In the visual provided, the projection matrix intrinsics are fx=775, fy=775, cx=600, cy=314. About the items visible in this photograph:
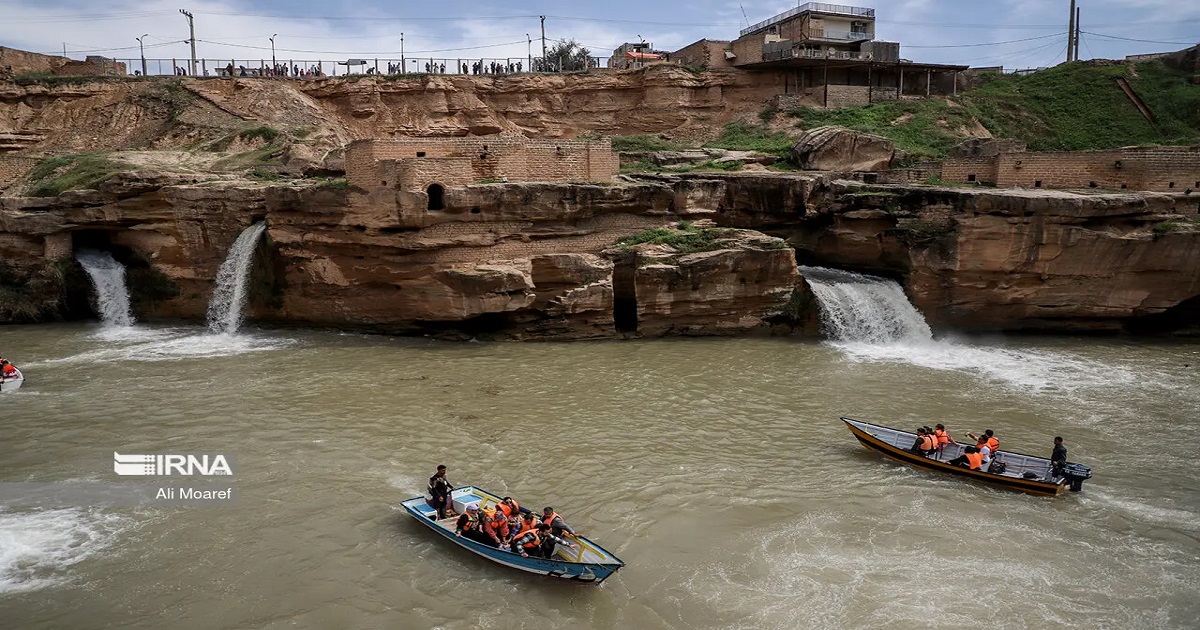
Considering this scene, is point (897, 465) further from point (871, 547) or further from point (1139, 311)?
point (1139, 311)

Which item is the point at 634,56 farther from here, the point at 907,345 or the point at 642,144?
the point at 907,345

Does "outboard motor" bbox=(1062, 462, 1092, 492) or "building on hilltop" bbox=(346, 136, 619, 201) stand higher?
"building on hilltop" bbox=(346, 136, 619, 201)

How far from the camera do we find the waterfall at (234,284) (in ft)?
63.8

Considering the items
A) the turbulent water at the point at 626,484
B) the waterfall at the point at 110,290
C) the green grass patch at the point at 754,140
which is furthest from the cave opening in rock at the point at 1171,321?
the waterfall at the point at 110,290

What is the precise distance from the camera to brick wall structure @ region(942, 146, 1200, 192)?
60.5 ft

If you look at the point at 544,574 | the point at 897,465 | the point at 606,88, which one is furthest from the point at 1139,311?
the point at 606,88

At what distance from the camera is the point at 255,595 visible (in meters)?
8.19

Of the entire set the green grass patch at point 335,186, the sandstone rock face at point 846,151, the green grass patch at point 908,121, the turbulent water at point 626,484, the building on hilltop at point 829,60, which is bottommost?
the turbulent water at point 626,484

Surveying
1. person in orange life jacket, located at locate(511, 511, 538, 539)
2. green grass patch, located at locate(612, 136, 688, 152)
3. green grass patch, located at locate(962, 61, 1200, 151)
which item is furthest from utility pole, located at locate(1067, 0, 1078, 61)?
person in orange life jacket, located at locate(511, 511, 538, 539)

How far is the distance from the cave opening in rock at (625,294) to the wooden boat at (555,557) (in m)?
9.53

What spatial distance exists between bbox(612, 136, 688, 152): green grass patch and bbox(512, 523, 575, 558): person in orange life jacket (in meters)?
21.5

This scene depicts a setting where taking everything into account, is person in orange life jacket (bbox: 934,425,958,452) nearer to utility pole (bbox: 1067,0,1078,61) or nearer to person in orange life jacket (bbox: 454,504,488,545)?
person in orange life jacket (bbox: 454,504,488,545)

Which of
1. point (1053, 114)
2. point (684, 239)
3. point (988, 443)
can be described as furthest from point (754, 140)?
point (988, 443)

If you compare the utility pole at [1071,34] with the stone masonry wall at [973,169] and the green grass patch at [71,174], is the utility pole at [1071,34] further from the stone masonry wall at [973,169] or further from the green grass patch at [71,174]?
the green grass patch at [71,174]
